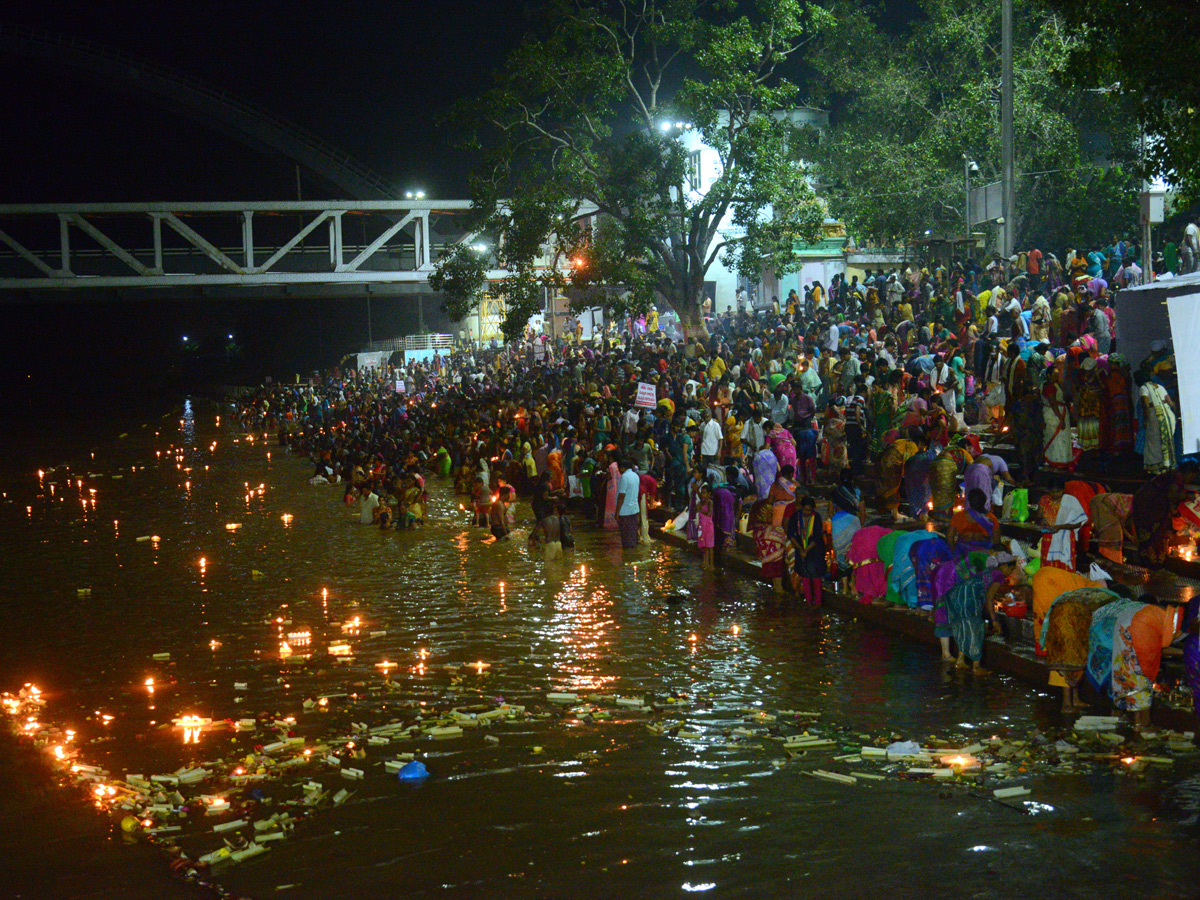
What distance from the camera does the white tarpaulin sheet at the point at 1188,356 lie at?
36.2 feet

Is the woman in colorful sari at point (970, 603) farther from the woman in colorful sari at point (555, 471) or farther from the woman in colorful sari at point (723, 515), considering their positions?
the woman in colorful sari at point (555, 471)

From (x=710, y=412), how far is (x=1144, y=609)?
1214 centimetres

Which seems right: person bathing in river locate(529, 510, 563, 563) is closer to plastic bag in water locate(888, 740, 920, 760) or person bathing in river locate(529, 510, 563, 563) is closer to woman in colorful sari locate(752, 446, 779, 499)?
woman in colorful sari locate(752, 446, 779, 499)

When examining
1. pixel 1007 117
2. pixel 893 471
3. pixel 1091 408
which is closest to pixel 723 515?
pixel 893 471

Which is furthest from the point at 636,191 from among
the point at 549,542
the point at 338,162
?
the point at 338,162

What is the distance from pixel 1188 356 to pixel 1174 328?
11.3 inches

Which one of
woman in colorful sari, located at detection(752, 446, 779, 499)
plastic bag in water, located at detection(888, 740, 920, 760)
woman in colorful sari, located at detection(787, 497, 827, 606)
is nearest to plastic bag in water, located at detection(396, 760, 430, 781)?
plastic bag in water, located at detection(888, 740, 920, 760)

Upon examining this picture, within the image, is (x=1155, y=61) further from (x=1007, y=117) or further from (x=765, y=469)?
(x=1007, y=117)

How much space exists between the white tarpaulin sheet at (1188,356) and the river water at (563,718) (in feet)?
9.98

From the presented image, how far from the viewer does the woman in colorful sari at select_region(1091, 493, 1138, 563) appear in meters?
11.8

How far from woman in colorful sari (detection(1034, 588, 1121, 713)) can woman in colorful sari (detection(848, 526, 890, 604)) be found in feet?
10.9

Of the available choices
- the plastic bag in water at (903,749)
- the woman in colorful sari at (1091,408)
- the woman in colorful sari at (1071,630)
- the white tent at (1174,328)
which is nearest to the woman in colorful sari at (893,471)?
the woman in colorful sari at (1091,408)

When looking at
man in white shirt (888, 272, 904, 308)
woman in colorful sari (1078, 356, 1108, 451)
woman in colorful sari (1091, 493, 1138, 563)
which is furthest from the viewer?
man in white shirt (888, 272, 904, 308)

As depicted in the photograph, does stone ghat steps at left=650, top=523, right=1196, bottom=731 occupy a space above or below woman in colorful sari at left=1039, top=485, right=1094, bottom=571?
below
